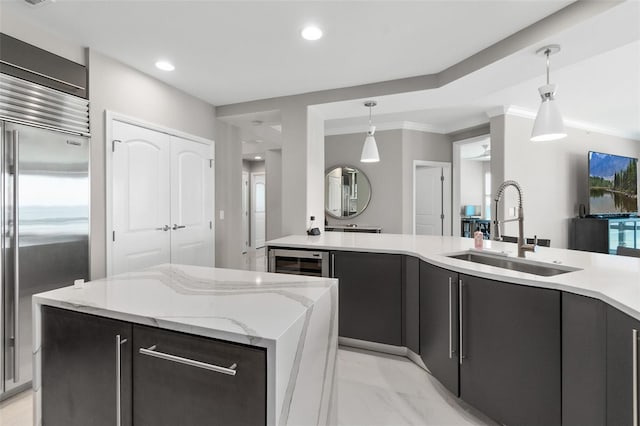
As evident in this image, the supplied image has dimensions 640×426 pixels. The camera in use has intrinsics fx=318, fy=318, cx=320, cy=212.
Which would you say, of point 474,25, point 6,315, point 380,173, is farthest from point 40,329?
point 380,173

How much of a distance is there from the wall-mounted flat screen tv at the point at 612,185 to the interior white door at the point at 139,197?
20.1ft

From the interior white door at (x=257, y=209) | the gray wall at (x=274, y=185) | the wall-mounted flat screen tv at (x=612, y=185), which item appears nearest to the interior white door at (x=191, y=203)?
the gray wall at (x=274, y=185)

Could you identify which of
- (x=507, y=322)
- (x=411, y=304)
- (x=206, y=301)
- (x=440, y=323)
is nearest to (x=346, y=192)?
(x=411, y=304)

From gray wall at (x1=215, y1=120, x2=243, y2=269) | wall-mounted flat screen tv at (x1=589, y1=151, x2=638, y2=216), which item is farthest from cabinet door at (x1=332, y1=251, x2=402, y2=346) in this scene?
wall-mounted flat screen tv at (x1=589, y1=151, x2=638, y2=216)

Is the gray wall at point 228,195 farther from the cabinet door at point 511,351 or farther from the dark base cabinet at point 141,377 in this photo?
the cabinet door at point 511,351

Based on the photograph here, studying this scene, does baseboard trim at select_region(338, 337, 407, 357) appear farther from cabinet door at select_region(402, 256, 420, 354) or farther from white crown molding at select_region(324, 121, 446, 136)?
white crown molding at select_region(324, 121, 446, 136)

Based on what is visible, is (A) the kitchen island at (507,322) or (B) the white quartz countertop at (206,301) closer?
(B) the white quartz countertop at (206,301)

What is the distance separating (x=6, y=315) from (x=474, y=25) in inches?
141

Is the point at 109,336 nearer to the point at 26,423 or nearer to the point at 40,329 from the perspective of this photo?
the point at 40,329

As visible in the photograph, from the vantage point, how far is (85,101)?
96.8 inches

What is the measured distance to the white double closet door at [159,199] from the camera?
108 inches

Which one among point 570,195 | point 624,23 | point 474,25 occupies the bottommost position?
point 570,195

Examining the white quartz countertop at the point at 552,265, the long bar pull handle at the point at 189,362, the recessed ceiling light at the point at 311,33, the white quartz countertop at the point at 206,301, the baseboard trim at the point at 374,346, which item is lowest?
the baseboard trim at the point at 374,346

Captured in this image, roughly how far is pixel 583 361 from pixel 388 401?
3.55 ft
